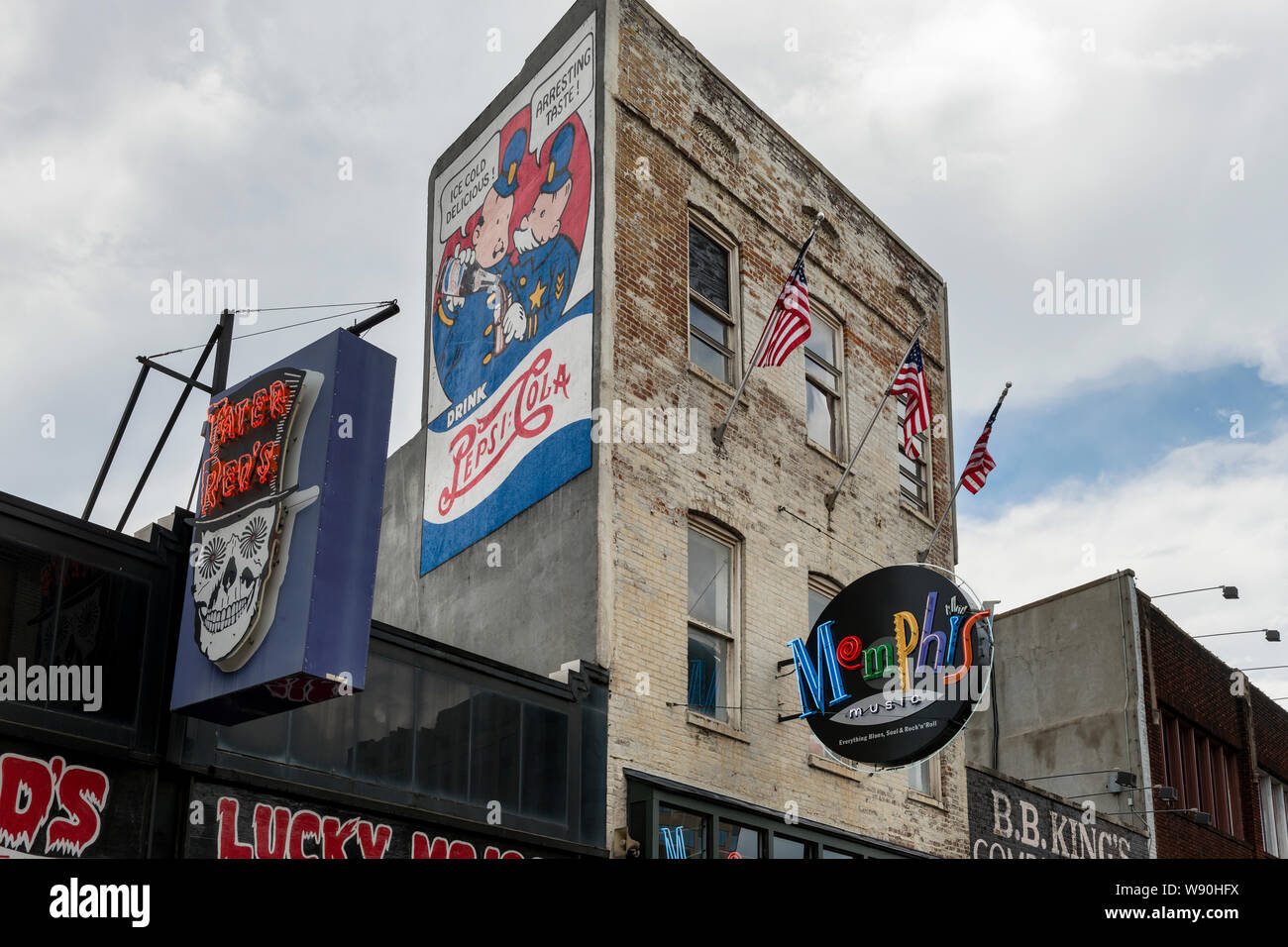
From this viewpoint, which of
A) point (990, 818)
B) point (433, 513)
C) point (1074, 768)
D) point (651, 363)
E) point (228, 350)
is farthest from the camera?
point (1074, 768)

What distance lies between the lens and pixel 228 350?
564 inches

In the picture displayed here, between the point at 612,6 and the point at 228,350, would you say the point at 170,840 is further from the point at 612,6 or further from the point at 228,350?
the point at 612,6

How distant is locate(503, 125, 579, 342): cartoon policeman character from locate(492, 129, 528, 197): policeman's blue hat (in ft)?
2.32

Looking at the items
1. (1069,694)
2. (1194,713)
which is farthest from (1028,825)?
(1194,713)

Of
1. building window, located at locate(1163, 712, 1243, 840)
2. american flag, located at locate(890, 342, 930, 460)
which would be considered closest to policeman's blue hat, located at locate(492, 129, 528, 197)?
american flag, located at locate(890, 342, 930, 460)

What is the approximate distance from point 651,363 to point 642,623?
3.07 metres

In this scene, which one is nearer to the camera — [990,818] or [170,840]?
[170,840]

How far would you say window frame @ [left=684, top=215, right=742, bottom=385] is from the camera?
56.2 ft

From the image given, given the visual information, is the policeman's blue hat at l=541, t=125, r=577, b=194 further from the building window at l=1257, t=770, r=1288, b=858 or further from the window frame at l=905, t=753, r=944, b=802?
the building window at l=1257, t=770, r=1288, b=858

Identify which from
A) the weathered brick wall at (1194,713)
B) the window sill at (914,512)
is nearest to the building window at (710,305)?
the window sill at (914,512)

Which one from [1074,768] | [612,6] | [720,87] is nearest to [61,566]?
[612,6]

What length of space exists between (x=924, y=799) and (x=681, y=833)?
15.9 ft

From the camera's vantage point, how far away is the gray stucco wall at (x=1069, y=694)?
81.1 feet

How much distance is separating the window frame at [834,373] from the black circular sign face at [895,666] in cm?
392
